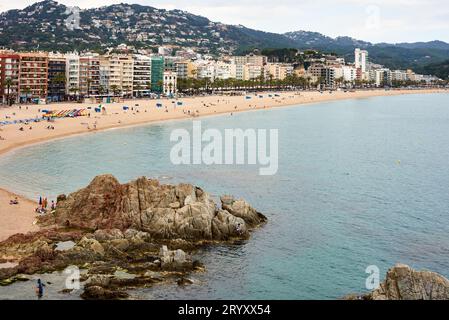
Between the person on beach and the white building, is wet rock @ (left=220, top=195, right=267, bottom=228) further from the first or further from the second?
the white building

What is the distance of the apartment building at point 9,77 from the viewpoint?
84750 millimetres

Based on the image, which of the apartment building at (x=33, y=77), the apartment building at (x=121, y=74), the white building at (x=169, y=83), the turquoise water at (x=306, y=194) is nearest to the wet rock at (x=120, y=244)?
the turquoise water at (x=306, y=194)

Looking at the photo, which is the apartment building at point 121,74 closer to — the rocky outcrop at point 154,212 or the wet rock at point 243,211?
the rocky outcrop at point 154,212

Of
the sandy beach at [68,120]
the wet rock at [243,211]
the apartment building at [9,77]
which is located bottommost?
the wet rock at [243,211]

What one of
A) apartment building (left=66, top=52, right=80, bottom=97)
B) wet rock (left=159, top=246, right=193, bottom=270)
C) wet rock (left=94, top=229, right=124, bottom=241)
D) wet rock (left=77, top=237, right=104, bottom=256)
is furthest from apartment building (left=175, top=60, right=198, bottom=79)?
wet rock (left=159, top=246, right=193, bottom=270)

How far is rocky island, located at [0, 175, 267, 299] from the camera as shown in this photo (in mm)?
19609

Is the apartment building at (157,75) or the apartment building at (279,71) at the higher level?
the apartment building at (279,71)

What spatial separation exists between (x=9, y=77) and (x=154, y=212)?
226 ft

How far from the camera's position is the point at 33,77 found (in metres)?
90.7

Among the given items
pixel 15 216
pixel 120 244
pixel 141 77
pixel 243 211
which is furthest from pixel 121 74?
pixel 120 244

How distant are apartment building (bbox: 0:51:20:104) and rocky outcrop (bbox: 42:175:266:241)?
6143 cm

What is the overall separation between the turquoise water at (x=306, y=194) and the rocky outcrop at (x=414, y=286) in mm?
3215
